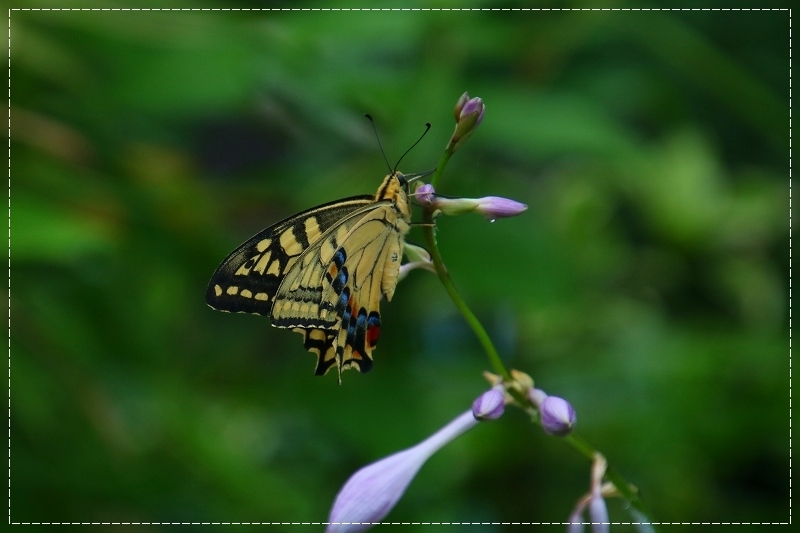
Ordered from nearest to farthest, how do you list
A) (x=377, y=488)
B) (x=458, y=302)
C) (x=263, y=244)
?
(x=458, y=302) → (x=377, y=488) → (x=263, y=244)

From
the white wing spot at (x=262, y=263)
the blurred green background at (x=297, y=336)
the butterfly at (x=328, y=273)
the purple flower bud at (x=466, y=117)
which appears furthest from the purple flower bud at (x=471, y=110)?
the blurred green background at (x=297, y=336)

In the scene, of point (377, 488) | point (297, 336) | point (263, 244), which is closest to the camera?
point (377, 488)

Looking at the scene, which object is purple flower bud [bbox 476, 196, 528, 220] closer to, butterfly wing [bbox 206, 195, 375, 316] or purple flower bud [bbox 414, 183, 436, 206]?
purple flower bud [bbox 414, 183, 436, 206]

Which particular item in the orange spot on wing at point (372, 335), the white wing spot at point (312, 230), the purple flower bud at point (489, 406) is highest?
the white wing spot at point (312, 230)

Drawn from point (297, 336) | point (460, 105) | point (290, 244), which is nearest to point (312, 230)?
point (290, 244)

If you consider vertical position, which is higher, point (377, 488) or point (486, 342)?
point (486, 342)

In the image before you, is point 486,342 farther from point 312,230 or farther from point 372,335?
point 312,230

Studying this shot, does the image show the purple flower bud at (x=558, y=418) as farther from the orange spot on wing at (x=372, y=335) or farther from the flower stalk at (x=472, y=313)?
the orange spot on wing at (x=372, y=335)
